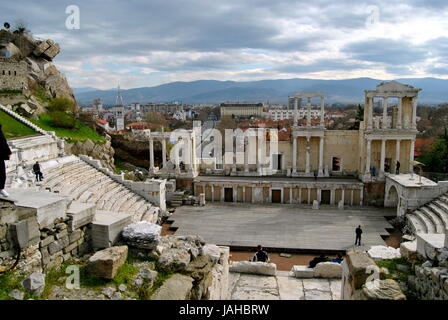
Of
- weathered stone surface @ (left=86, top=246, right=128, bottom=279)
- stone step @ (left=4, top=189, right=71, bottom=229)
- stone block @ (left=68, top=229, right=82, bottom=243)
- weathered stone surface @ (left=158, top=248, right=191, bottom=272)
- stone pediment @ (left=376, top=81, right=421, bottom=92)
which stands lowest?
weathered stone surface @ (left=158, top=248, right=191, bottom=272)

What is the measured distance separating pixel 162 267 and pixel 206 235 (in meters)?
11.7

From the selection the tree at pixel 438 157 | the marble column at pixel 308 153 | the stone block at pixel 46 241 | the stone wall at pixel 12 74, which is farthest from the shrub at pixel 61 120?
the tree at pixel 438 157

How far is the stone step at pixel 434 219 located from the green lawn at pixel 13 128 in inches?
862

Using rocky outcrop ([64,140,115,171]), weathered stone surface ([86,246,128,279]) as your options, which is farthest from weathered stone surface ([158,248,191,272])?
rocky outcrop ([64,140,115,171])

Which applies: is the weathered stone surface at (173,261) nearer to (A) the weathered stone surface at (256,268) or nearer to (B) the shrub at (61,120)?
(A) the weathered stone surface at (256,268)

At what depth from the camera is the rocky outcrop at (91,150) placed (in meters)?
23.2

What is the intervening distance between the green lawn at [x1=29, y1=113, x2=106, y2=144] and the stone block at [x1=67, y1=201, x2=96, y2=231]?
59.4ft

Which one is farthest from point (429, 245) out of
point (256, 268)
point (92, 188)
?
point (92, 188)

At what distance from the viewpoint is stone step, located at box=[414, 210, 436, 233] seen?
1664 centimetres

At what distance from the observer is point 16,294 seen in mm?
5113

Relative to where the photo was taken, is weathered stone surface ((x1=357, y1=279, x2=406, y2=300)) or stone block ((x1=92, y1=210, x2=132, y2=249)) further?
stone block ((x1=92, y1=210, x2=132, y2=249))

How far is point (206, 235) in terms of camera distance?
18.5m

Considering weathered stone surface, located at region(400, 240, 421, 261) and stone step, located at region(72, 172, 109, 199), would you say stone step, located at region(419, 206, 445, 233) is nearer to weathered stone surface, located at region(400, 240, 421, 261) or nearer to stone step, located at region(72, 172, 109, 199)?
weathered stone surface, located at region(400, 240, 421, 261)
